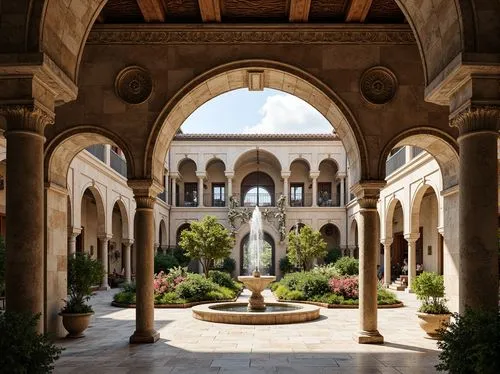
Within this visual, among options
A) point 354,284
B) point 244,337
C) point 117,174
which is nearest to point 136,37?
point 244,337

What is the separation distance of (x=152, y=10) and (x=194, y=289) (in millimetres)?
11333

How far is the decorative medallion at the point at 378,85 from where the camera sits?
412 inches

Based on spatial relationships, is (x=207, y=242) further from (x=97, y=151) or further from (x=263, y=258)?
(x=263, y=258)

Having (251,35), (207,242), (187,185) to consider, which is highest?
(251,35)

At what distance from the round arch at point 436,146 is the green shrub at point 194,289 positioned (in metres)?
10.2

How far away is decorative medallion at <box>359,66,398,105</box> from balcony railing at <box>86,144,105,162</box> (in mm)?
13602

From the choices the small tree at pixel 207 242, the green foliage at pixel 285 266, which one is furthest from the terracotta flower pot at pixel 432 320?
the green foliage at pixel 285 266

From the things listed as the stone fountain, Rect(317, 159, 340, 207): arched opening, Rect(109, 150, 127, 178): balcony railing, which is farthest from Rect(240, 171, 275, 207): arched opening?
the stone fountain

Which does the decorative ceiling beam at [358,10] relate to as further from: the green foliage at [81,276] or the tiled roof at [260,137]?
the tiled roof at [260,137]

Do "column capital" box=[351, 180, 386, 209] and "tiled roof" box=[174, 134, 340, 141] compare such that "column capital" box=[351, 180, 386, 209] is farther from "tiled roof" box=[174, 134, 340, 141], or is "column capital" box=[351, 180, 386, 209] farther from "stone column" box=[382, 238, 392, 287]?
"tiled roof" box=[174, 134, 340, 141]

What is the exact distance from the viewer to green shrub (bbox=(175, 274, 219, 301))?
1884 centimetres

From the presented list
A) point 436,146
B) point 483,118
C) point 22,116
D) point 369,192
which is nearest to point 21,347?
point 22,116

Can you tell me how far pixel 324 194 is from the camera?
125 feet

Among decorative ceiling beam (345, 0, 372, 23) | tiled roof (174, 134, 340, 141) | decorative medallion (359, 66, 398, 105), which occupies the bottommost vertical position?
decorative medallion (359, 66, 398, 105)
